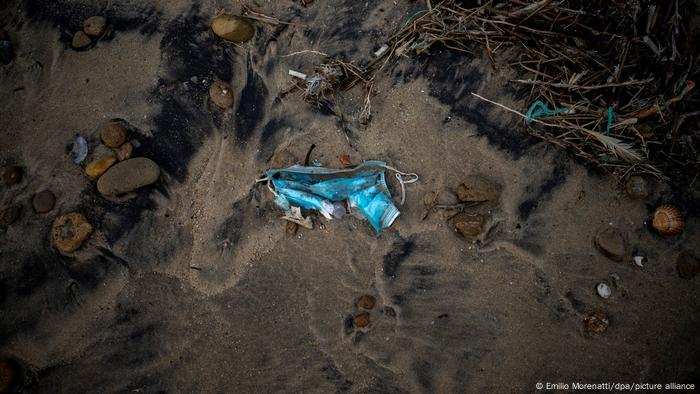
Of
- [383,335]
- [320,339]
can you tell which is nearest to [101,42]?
[320,339]

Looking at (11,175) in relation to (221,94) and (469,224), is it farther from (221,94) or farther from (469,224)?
(469,224)

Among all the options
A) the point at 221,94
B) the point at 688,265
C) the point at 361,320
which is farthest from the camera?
the point at 221,94

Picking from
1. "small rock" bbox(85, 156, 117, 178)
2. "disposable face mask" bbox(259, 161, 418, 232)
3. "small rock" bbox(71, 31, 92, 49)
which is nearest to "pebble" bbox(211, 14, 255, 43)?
"small rock" bbox(71, 31, 92, 49)

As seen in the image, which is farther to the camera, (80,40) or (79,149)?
(80,40)

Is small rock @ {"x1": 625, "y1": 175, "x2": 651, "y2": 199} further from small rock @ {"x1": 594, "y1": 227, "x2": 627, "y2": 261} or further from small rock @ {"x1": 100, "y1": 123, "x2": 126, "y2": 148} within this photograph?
small rock @ {"x1": 100, "y1": 123, "x2": 126, "y2": 148}

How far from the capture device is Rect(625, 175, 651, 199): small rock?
9.39 ft

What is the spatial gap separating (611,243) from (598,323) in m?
A: 0.55

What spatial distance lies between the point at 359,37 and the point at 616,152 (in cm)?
203

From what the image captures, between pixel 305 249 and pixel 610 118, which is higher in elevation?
pixel 610 118

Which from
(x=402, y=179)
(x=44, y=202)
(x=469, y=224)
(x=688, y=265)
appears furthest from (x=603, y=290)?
(x=44, y=202)

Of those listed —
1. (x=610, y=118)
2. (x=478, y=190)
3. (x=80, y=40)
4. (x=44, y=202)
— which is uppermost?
(x=610, y=118)

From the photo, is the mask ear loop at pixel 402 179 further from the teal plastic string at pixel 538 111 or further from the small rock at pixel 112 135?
the small rock at pixel 112 135

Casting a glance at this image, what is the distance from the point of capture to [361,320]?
2.94 meters

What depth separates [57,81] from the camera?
3.31 m
